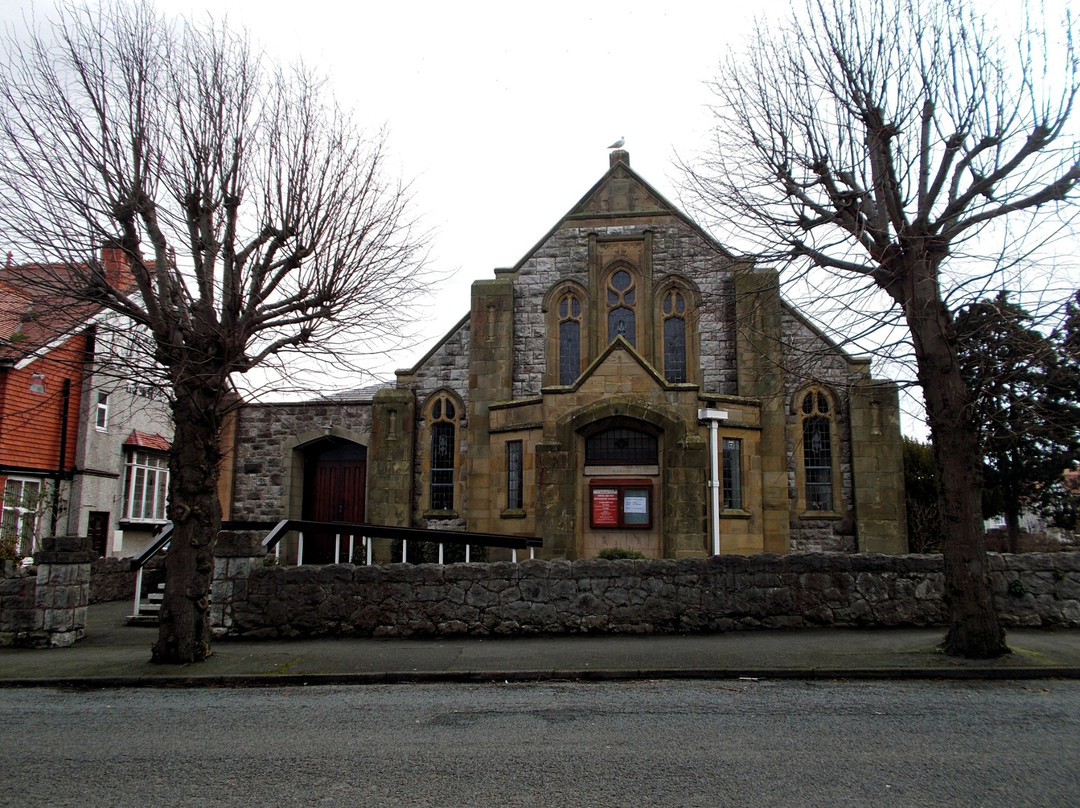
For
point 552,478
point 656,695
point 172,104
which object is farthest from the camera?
point 552,478

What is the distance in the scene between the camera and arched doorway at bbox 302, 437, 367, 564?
2136 cm

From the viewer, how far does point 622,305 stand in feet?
65.5

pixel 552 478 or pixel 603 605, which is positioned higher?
pixel 552 478

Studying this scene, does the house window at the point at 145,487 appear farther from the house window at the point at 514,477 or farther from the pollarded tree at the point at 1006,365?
the pollarded tree at the point at 1006,365

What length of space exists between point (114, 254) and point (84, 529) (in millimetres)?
14612

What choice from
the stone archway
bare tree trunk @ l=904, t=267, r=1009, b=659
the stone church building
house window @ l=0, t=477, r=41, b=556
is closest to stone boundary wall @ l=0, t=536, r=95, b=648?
the stone church building

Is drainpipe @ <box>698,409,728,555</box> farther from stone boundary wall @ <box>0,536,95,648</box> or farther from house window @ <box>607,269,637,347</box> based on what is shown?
stone boundary wall @ <box>0,536,95,648</box>

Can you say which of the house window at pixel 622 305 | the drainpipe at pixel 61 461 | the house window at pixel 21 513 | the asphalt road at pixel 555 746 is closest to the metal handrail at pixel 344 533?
the asphalt road at pixel 555 746

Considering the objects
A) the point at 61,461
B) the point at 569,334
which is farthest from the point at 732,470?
the point at 61,461

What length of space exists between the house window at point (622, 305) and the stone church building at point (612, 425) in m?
0.05

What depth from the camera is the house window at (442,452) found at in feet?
65.5

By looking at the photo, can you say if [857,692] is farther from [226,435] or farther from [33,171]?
[226,435]

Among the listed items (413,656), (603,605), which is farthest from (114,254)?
(603,605)

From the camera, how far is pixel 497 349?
64.8ft
